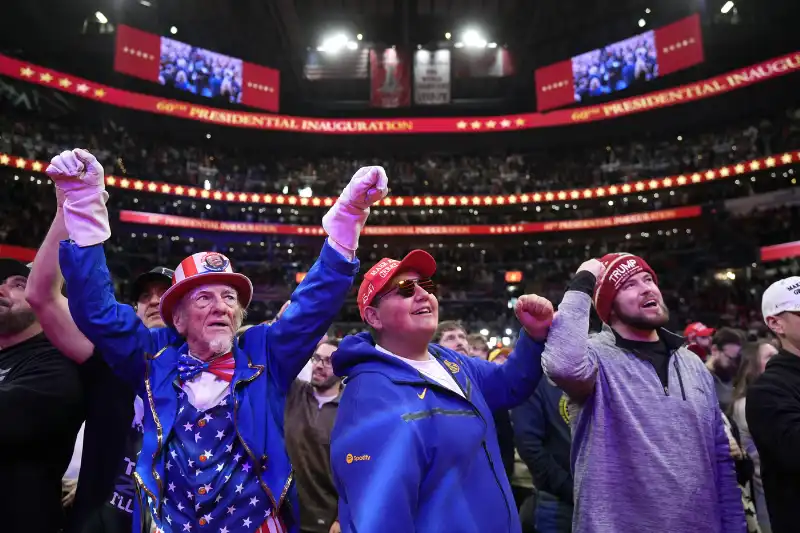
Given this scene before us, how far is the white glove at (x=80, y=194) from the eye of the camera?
2.10 meters

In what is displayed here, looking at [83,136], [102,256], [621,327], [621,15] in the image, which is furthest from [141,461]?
[621,15]

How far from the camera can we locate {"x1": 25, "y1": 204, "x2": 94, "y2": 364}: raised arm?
2320 millimetres

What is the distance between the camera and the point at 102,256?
7.04ft

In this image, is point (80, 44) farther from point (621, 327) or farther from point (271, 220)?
point (621, 327)

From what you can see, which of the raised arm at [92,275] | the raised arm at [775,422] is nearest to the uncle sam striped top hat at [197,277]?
the raised arm at [92,275]

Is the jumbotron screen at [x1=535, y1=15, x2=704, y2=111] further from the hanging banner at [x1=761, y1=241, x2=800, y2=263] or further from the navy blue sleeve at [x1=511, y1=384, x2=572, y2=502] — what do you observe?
the navy blue sleeve at [x1=511, y1=384, x2=572, y2=502]

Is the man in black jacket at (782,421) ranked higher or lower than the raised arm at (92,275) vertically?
lower

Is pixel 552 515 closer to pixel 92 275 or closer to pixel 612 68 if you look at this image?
pixel 92 275

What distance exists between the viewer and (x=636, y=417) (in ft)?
7.91

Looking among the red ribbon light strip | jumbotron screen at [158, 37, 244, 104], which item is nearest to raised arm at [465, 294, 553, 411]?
the red ribbon light strip

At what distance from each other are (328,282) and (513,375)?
888 millimetres

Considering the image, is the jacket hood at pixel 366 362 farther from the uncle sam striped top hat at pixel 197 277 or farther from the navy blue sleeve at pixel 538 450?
the navy blue sleeve at pixel 538 450

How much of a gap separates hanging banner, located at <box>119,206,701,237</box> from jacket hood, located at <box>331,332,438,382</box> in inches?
927

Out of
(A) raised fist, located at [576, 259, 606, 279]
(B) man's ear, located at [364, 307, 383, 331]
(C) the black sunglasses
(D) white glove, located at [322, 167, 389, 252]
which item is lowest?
(B) man's ear, located at [364, 307, 383, 331]
